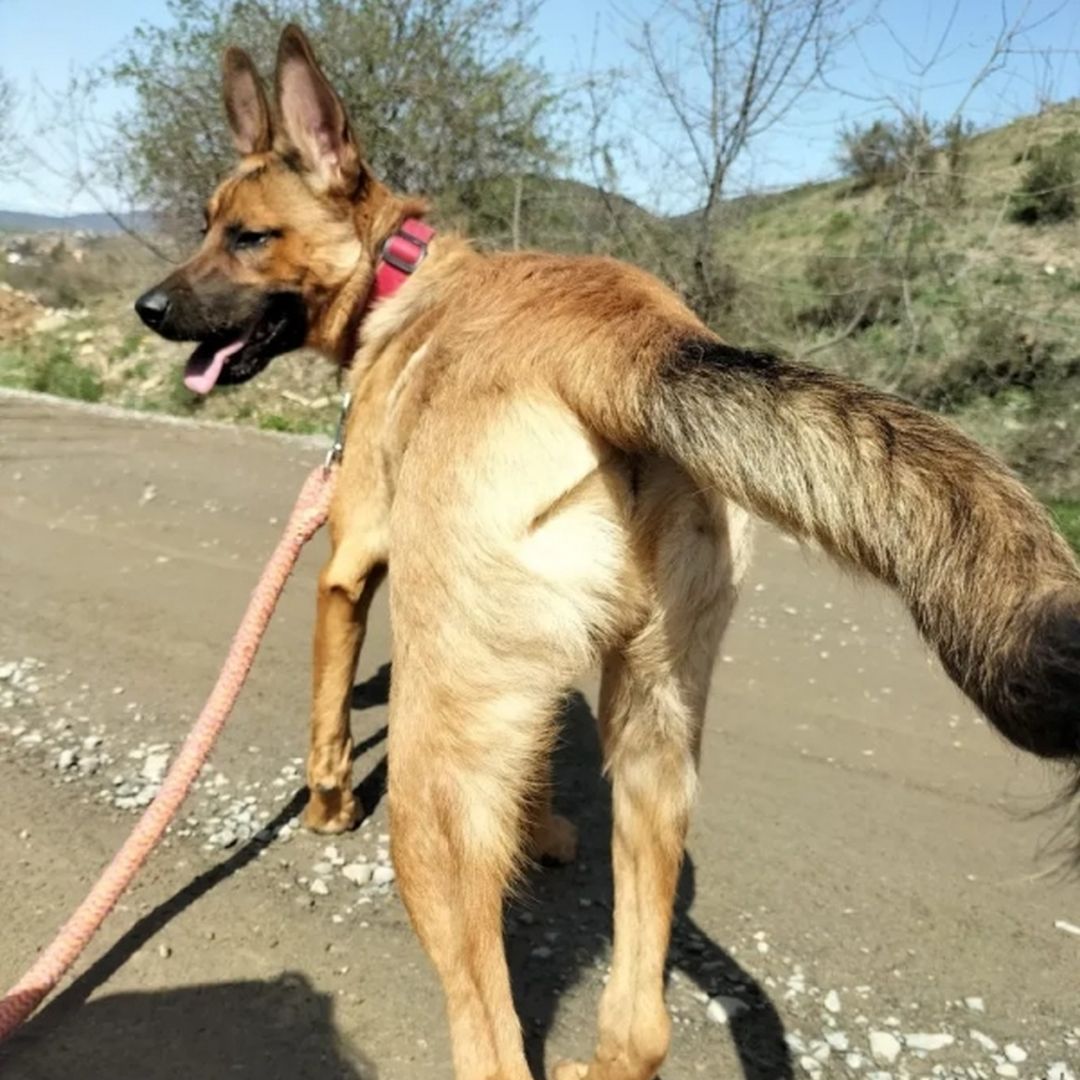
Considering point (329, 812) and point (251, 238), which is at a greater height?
point (251, 238)

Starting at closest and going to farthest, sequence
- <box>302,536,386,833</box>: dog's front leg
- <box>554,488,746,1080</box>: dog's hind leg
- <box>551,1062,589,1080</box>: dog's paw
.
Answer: <box>554,488,746,1080</box>: dog's hind leg
<box>551,1062,589,1080</box>: dog's paw
<box>302,536,386,833</box>: dog's front leg

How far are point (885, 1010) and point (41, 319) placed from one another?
73.8 ft

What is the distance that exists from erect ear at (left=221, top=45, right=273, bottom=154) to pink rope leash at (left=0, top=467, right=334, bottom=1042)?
1575 mm

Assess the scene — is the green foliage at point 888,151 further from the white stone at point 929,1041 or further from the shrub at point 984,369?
the white stone at point 929,1041

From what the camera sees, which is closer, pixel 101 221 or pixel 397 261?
pixel 397 261

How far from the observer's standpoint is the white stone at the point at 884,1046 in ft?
9.31

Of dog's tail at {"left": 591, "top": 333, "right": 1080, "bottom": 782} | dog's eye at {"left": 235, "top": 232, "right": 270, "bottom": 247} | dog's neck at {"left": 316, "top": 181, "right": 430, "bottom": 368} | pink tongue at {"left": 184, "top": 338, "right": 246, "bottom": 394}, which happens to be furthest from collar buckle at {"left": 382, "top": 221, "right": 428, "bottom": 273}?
→ dog's tail at {"left": 591, "top": 333, "right": 1080, "bottom": 782}

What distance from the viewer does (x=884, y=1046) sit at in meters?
2.87

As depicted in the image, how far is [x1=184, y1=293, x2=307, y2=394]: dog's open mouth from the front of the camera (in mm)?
4297

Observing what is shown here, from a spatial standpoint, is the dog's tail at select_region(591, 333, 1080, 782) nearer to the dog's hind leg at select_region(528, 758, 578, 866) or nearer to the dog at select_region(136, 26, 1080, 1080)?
the dog at select_region(136, 26, 1080, 1080)

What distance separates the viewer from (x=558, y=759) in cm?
442

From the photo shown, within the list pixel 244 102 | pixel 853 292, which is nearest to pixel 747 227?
pixel 853 292

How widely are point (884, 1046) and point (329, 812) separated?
6.29 feet

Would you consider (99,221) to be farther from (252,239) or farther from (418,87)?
(252,239)
